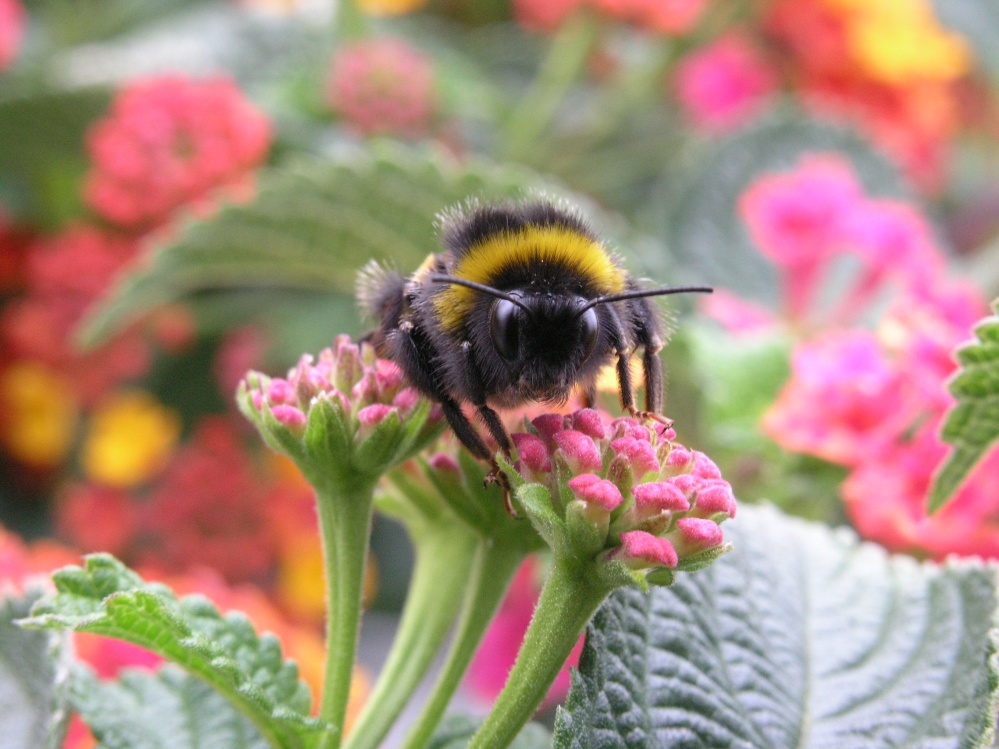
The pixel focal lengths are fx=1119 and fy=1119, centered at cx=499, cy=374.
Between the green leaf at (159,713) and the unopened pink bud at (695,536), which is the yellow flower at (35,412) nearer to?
the green leaf at (159,713)

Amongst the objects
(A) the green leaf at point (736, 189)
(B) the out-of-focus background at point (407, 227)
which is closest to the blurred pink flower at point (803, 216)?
(B) the out-of-focus background at point (407, 227)

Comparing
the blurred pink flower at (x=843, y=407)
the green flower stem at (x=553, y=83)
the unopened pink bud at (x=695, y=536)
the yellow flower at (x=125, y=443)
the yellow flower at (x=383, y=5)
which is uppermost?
the yellow flower at (x=383, y=5)

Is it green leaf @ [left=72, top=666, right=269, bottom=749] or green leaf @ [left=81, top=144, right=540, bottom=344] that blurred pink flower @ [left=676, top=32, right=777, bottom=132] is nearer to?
green leaf @ [left=81, top=144, right=540, bottom=344]

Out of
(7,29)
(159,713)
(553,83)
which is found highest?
(553,83)

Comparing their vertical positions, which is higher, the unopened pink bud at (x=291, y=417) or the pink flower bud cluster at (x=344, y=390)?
the pink flower bud cluster at (x=344, y=390)

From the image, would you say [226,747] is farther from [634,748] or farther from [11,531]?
[11,531]

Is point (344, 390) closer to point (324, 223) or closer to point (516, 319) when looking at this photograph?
point (516, 319)

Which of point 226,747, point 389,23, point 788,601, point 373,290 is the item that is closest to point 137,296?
point 373,290

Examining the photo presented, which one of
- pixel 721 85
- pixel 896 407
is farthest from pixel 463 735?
pixel 721 85
